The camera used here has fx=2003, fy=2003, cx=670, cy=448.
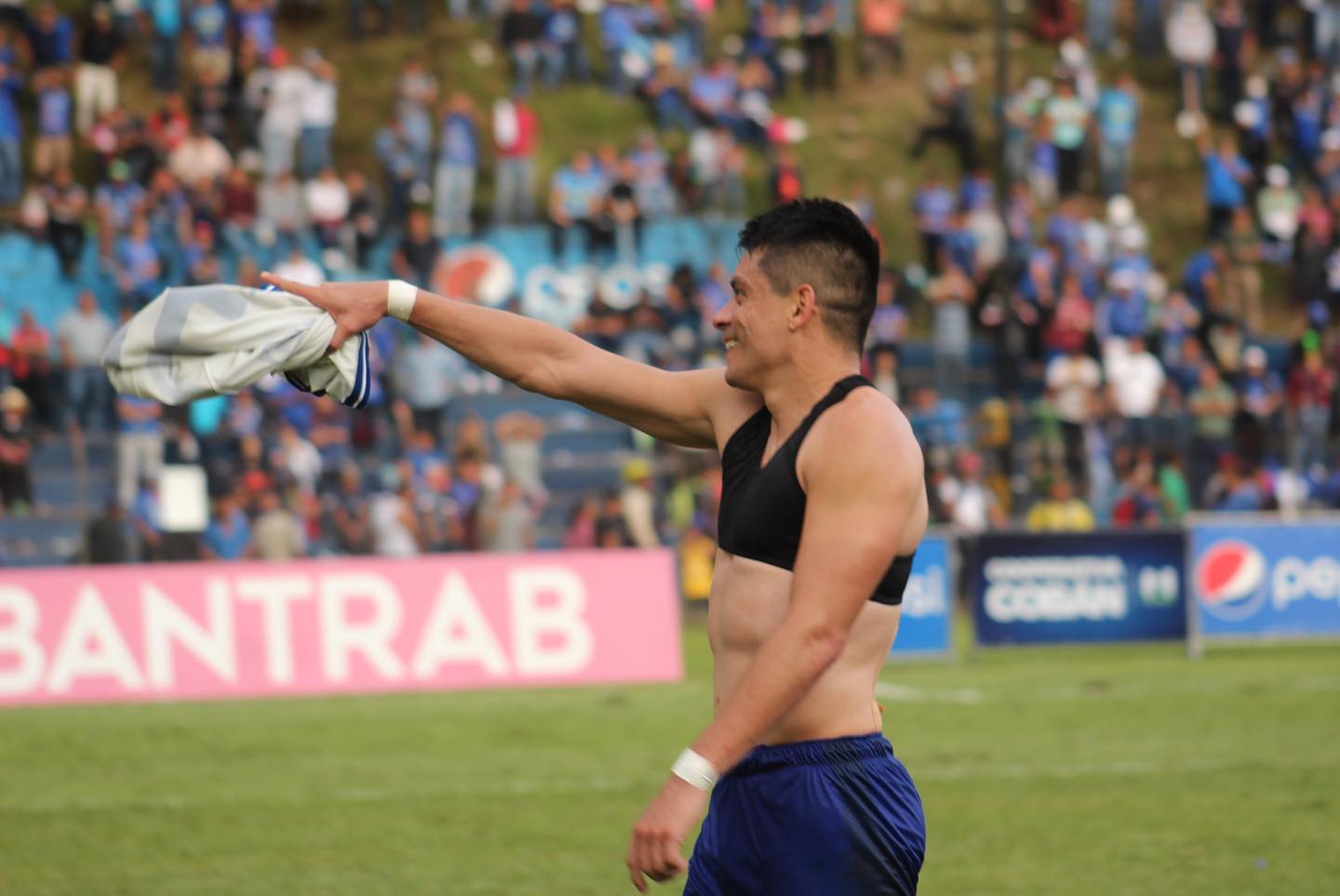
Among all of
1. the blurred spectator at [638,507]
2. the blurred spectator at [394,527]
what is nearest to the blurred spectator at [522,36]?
the blurred spectator at [638,507]

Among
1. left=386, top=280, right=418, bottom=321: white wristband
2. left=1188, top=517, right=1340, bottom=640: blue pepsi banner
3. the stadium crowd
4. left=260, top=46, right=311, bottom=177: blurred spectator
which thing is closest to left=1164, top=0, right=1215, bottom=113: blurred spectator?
the stadium crowd

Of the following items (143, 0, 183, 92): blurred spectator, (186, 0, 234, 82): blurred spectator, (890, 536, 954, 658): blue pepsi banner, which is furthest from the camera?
(143, 0, 183, 92): blurred spectator

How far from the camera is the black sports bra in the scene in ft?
13.8

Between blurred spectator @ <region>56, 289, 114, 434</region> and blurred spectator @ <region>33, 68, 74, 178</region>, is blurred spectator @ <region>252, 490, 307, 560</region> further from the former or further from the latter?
blurred spectator @ <region>33, 68, 74, 178</region>

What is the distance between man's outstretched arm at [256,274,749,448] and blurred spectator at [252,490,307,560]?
1503 cm

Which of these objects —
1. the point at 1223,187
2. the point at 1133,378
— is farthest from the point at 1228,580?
the point at 1223,187

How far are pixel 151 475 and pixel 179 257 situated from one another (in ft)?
14.4

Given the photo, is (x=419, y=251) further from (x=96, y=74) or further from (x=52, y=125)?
(x=96, y=74)

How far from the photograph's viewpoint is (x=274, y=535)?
19453mm

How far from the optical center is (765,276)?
14.1 ft

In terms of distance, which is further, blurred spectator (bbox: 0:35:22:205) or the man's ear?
blurred spectator (bbox: 0:35:22:205)

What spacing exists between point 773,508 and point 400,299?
1.06 m

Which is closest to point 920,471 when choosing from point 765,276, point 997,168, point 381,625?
point 765,276

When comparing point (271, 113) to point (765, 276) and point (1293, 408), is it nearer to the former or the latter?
point (1293, 408)
